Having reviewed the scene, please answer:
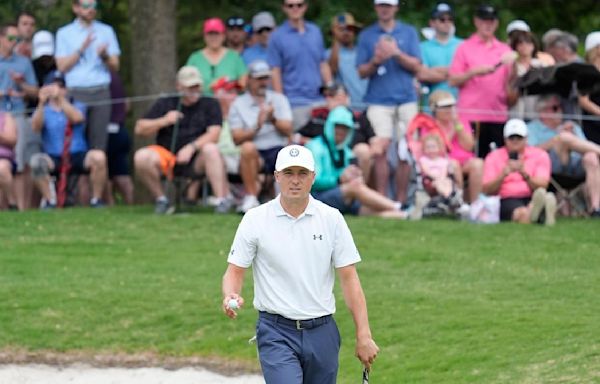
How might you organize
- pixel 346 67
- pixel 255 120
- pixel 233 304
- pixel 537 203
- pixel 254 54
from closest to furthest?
pixel 233 304 < pixel 537 203 < pixel 255 120 < pixel 346 67 < pixel 254 54

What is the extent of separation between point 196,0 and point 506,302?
12614 millimetres

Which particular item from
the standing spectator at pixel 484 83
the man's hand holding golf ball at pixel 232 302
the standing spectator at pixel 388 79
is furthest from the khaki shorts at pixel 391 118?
the man's hand holding golf ball at pixel 232 302

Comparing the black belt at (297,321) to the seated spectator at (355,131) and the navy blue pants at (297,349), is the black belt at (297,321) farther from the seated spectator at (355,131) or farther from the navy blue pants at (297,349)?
the seated spectator at (355,131)

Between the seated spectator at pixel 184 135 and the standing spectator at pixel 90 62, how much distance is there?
1022 millimetres

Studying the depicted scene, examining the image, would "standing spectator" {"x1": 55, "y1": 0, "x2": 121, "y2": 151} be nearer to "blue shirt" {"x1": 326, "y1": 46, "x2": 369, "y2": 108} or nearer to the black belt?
"blue shirt" {"x1": 326, "y1": 46, "x2": 369, "y2": 108}

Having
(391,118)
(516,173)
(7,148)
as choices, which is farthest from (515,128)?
(7,148)

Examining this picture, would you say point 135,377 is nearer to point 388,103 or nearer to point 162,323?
point 162,323

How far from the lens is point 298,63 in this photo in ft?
59.3

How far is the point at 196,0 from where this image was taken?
24906mm

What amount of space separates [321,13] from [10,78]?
621cm

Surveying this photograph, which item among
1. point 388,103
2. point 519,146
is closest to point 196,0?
point 388,103

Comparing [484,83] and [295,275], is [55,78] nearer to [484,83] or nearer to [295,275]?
[484,83]

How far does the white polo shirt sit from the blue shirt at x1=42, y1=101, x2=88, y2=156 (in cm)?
1000

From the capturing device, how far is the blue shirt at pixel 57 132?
18.1 metres
